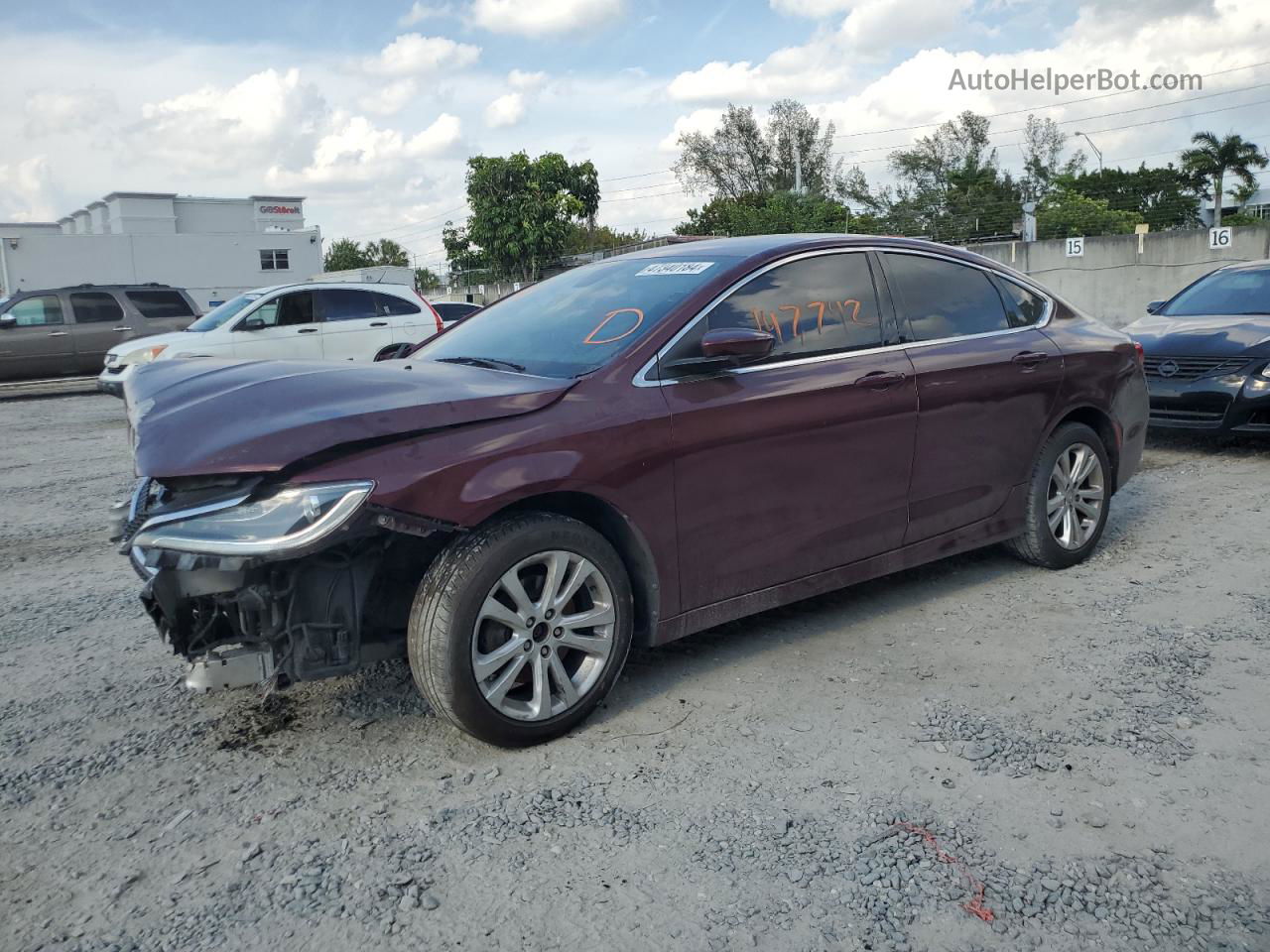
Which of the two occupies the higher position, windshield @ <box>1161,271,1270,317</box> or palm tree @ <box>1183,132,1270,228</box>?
palm tree @ <box>1183,132,1270,228</box>

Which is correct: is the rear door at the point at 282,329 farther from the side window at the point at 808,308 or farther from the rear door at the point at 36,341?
the side window at the point at 808,308

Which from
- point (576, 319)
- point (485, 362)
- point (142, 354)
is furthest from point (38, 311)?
point (576, 319)

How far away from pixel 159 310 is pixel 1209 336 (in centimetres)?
1704

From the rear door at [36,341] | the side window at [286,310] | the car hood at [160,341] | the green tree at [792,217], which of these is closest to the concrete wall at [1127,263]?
the green tree at [792,217]

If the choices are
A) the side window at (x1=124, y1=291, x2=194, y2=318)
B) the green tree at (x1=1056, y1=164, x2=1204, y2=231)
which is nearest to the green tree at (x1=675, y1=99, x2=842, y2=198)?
the green tree at (x1=1056, y1=164, x2=1204, y2=231)

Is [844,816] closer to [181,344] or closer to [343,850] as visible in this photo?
[343,850]

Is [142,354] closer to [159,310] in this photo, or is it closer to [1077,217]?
[159,310]

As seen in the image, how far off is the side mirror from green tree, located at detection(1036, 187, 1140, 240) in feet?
112

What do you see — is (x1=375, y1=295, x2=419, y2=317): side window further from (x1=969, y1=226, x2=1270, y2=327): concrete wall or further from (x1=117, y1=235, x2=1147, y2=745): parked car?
(x1=969, y1=226, x2=1270, y2=327): concrete wall

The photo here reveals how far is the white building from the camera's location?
4825 cm

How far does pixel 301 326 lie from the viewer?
13281 mm

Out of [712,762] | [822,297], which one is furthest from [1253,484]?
[712,762]

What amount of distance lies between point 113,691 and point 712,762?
2.31 m

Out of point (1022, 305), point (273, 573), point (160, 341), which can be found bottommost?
point (273, 573)
